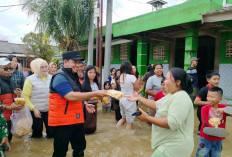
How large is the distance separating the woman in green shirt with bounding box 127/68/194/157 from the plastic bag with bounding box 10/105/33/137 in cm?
284

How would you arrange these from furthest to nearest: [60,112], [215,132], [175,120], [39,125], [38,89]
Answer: [39,125]
[38,89]
[60,112]
[215,132]
[175,120]

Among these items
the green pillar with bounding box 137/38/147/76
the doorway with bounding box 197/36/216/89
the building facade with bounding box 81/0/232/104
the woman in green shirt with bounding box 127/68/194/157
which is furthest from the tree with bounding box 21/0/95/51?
the woman in green shirt with bounding box 127/68/194/157

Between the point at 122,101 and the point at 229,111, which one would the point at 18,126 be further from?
the point at 229,111

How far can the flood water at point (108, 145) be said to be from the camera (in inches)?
141

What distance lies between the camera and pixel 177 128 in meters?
1.67

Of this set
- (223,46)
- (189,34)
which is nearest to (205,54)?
(223,46)

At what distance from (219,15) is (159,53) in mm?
4882

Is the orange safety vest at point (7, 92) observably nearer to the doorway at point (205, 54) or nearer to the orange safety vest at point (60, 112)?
the orange safety vest at point (60, 112)

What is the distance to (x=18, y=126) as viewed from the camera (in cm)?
365

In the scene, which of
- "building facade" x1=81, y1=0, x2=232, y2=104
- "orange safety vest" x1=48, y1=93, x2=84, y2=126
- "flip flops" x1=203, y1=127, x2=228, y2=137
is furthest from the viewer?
"building facade" x1=81, y1=0, x2=232, y2=104

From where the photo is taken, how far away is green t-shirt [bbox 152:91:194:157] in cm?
166

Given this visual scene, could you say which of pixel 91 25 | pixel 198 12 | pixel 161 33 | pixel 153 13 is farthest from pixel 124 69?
pixel 91 25

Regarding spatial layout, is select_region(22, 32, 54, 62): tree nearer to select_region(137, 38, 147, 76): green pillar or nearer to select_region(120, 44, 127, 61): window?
select_region(120, 44, 127, 61): window

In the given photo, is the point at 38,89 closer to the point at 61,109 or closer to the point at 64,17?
the point at 61,109
